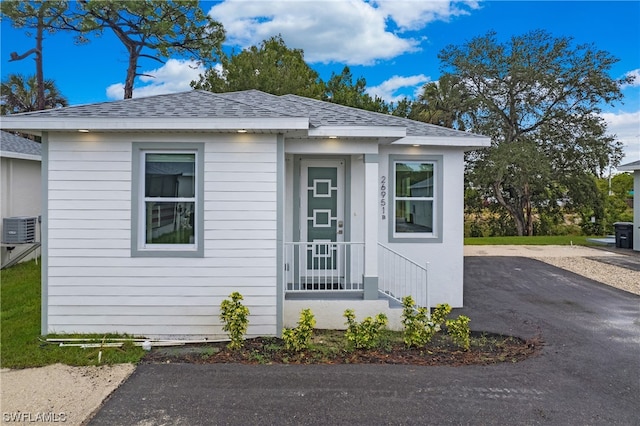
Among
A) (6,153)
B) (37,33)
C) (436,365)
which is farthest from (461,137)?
(37,33)

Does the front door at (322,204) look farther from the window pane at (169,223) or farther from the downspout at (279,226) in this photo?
the window pane at (169,223)

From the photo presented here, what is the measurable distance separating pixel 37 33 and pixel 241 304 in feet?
62.3

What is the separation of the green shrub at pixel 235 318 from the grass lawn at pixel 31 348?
1.02 metres

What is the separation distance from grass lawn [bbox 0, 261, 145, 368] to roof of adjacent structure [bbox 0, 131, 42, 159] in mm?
4213

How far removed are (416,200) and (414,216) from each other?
0.94ft

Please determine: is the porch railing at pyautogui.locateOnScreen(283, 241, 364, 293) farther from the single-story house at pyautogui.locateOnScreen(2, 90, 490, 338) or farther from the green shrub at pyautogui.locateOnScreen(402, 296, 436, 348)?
the green shrub at pyautogui.locateOnScreen(402, 296, 436, 348)

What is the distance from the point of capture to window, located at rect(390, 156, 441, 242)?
23.1ft

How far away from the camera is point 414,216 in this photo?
7.12 metres

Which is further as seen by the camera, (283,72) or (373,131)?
(283,72)

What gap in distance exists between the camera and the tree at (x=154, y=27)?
17.8 m

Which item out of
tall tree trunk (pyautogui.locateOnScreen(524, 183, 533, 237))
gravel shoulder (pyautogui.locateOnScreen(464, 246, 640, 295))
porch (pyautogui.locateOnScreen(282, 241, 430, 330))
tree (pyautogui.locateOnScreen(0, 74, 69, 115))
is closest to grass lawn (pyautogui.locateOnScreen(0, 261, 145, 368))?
porch (pyautogui.locateOnScreen(282, 241, 430, 330))

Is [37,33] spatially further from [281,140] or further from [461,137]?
[461,137]

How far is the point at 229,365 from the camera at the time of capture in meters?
4.41

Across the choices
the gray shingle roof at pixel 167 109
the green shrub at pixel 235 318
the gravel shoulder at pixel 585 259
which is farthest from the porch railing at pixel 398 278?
the gravel shoulder at pixel 585 259
